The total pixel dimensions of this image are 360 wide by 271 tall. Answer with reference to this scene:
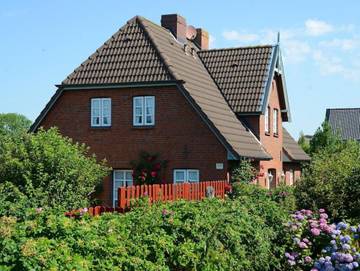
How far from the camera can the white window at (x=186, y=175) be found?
2430 centimetres

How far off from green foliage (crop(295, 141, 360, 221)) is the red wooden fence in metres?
3.08

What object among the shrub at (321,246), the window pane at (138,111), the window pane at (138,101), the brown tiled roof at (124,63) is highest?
the brown tiled roof at (124,63)

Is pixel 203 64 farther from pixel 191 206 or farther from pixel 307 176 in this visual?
pixel 191 206

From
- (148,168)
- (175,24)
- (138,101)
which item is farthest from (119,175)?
(175,24)

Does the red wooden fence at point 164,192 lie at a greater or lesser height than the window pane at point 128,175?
lesser

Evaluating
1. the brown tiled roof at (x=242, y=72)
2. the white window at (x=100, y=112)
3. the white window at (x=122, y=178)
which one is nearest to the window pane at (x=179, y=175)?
the white window at (x=122, y=178)

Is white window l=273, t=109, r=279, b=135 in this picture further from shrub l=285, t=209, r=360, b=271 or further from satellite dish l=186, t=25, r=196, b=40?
shrub l=285, t=209, r=360, b=271

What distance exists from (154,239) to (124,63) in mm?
18562

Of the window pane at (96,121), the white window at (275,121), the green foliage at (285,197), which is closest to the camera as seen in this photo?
the green foliage at (285,197)

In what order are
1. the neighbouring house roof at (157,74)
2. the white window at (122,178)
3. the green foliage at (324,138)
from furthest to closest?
the green foliage at (324,138) < the white window at (122,178) < the neighbouring house roof at (157,74)

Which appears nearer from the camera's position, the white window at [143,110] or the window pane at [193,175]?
the window pane at [193,175]

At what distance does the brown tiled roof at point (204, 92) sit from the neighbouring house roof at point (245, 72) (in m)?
0.57

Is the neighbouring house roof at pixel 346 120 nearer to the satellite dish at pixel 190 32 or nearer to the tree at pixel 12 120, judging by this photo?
the satellite dish at pixel 190 32

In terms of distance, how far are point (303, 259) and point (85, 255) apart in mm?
6013
